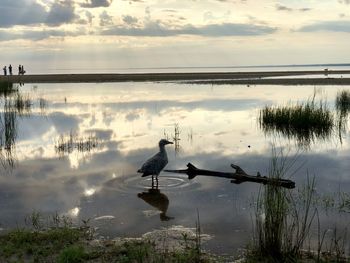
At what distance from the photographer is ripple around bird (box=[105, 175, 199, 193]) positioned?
11797 millimetres

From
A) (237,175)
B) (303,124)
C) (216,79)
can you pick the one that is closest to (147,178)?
(237,175)

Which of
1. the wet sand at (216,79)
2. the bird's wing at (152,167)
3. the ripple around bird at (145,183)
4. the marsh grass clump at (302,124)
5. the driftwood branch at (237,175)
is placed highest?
the wet sand at (216,79)

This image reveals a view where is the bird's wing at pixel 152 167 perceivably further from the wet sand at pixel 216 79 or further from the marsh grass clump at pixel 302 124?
the wet sand at pixel 216 79

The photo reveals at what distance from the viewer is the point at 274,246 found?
721cm

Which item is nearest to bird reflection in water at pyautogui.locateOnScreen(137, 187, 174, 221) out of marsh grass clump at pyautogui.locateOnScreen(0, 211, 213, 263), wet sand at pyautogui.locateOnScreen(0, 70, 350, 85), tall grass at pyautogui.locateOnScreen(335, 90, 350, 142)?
marsh grass clump at pyautogui.locateOnScreen(0, 211, 213, 263)

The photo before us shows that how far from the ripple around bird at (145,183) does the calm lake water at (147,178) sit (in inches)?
1.0

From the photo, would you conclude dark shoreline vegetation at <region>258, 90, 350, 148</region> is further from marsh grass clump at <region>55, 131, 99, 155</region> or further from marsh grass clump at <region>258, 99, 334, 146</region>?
marsh grass clump at <region>55, 131, 99, 155</region>

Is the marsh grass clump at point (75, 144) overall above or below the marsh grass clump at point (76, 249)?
above

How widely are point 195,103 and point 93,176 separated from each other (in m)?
20.1

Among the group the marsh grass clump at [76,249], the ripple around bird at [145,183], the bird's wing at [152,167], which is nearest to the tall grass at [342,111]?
the ripple around bird at [145,183]

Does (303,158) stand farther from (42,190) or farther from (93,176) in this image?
(42,190)

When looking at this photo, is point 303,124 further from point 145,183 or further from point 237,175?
point 145,183

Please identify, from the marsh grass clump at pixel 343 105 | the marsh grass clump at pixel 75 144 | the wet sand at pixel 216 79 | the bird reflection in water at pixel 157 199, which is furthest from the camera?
the wet sand at pixel 216 79

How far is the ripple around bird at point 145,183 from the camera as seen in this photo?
1180 centimetres
